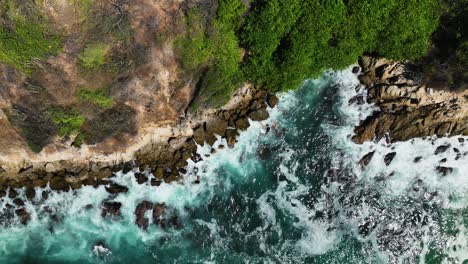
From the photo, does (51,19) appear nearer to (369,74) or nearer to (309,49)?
(309,49)

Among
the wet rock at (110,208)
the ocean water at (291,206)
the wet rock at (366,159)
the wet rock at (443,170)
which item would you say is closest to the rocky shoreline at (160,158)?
the ocean water at (291,206)

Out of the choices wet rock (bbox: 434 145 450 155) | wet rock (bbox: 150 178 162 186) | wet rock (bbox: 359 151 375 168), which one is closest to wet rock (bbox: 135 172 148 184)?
wet rock (bbox: 150 178 162 186)

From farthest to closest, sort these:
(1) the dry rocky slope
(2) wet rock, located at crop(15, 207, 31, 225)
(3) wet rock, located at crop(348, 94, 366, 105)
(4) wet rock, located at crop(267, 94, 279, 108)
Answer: (3) wet rock, located at crop(348, 94, 366, 105) < (4) wet rock, located at crop(267, 94, 279, 108) < (2) wet rock, located at crop(15, 207, 31, 225) < (1) the dry rocky slope

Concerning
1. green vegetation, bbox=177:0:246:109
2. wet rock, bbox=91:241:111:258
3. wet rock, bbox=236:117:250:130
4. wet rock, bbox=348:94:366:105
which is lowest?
wet rock, bbox=91:241:111:258

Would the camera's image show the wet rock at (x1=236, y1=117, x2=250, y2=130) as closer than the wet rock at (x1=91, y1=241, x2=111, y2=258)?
No

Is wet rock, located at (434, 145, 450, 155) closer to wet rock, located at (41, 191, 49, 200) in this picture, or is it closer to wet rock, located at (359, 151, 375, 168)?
wet rock, located at (359, 151, 375, 168)

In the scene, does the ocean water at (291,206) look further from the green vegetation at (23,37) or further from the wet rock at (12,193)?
the green vegetation at (23,37)
